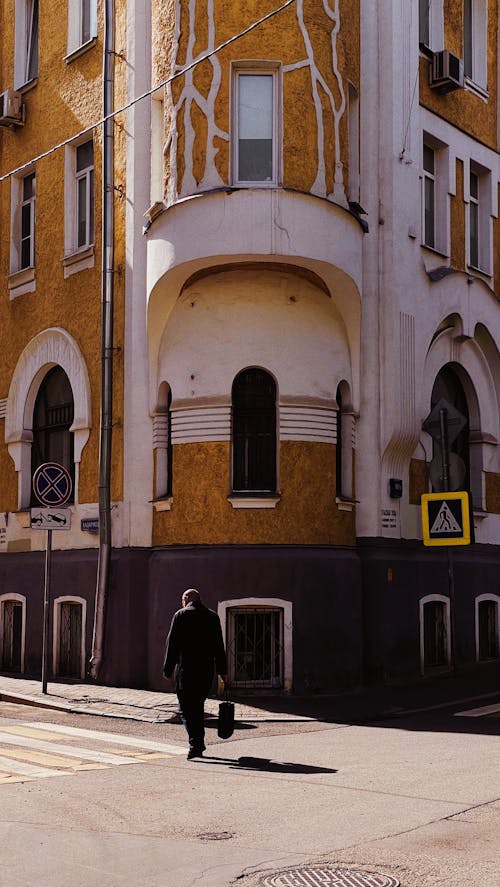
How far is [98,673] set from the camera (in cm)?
1789

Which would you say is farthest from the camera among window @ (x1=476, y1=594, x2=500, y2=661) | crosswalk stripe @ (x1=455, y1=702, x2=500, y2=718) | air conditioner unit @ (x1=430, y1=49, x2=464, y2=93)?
window @ (x1=476, y1=594, x2=500, y2=661)

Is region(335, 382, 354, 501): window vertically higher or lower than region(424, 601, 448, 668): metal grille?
higher

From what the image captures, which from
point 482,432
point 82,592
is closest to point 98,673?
point 82,592

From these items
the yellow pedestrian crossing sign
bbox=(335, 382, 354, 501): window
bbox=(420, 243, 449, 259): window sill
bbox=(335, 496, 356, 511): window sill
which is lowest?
the yellow pedestrian crossing sign

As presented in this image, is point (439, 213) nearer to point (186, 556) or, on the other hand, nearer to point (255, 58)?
point (255, 58)

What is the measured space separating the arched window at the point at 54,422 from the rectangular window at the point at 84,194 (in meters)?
2.31

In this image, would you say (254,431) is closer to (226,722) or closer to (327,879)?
(226,722)

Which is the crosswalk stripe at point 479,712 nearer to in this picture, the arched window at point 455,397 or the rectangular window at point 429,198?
the arched window at point 455,397

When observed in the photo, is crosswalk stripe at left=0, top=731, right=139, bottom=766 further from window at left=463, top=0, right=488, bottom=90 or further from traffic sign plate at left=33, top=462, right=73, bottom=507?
window at left=463, top=0, right=488, bottom=90

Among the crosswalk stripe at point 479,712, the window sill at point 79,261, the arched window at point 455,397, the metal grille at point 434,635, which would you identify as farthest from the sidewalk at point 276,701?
the window sill at point 79,261

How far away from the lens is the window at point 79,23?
67.5ft

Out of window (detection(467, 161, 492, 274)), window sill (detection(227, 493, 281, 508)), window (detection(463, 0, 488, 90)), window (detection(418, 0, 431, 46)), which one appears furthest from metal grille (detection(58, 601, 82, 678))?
window (detection(463, 0, 488, 90))

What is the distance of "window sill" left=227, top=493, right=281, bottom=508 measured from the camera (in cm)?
1672

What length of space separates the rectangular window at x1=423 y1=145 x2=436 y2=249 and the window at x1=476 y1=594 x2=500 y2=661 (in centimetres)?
627
